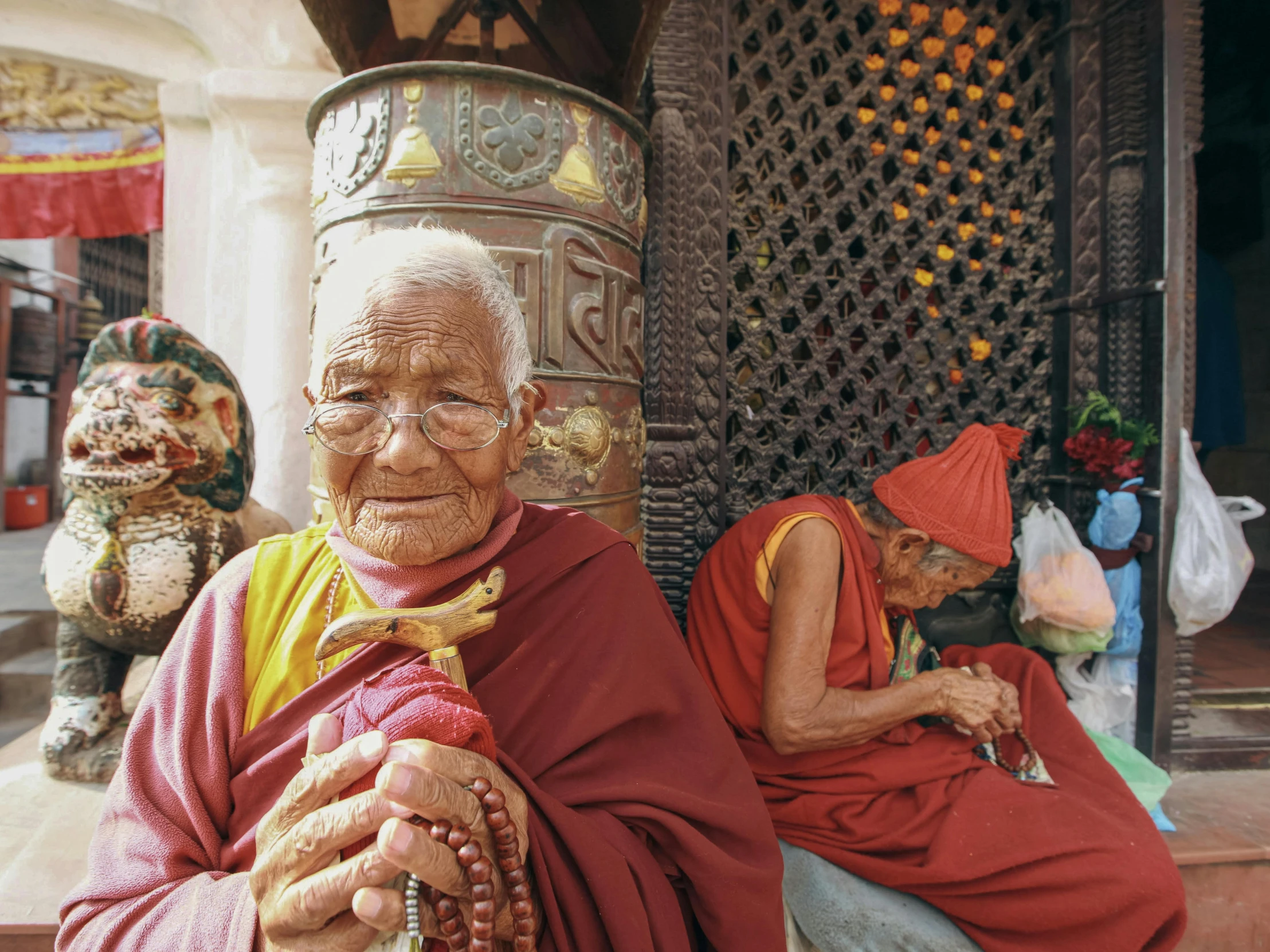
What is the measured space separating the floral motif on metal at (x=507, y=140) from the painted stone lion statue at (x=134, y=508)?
94cm

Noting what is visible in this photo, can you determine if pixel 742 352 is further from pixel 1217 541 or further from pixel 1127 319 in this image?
pixel 1217 541

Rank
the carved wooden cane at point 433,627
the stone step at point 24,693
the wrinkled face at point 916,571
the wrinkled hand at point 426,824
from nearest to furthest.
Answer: the wrinkled hand at point 426,824, the carved wooden cane at point 433,627, the wrinkled face at point 916,571, the stone step at point 24,693

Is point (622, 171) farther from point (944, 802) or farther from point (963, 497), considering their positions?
point (944, 802)

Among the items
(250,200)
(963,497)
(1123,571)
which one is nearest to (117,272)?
(250,200)

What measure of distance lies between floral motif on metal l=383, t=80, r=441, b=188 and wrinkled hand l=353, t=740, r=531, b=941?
57.4 inches

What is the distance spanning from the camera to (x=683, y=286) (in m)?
2.71

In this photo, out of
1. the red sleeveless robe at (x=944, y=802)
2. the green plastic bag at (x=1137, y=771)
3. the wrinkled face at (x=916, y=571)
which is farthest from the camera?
the green plastic bag at (x=1137, y=771)

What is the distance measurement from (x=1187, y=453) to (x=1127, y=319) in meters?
0.63

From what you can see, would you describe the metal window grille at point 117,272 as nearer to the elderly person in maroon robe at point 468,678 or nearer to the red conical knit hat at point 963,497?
the elderly person in maroon robe at point 468,678

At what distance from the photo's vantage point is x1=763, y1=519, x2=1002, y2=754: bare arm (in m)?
1.79

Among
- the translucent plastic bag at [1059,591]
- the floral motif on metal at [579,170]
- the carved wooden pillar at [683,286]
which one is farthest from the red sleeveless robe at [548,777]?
the translucent plastic bag at [1059,591]

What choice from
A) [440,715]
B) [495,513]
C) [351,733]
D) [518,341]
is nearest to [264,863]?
[351,733]

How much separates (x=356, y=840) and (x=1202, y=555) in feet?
10.4

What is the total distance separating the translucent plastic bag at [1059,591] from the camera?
106 inches
